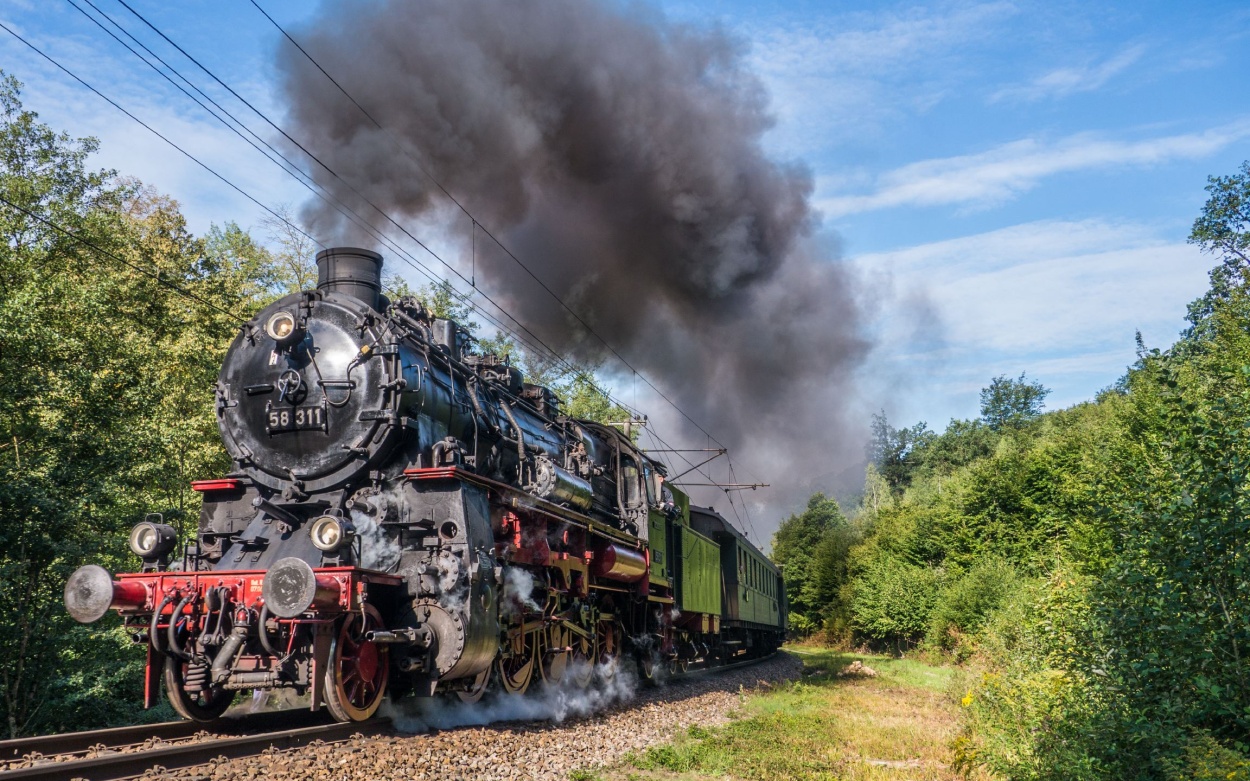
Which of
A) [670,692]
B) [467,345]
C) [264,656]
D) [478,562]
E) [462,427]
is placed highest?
[467,345]

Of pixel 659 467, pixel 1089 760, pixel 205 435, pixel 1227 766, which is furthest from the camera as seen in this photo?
pixel 205 435

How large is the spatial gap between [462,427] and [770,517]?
6167 cm

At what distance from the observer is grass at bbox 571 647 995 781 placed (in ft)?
24.1

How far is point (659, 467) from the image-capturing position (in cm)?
1450

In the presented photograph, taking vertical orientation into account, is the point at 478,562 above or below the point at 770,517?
below

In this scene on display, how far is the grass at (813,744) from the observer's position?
24.1 feet

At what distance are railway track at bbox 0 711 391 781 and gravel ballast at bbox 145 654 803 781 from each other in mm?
320

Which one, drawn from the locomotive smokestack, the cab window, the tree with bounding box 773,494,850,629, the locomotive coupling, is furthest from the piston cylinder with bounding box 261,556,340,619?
the tree with bounding box 773,494,850,629

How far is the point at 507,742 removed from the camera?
7.67m

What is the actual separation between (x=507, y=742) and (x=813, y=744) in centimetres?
303

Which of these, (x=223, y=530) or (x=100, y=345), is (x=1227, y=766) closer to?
(x=223, y=530)

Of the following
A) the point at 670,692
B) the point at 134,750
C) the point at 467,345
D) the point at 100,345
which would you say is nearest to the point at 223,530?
the point at 134,750

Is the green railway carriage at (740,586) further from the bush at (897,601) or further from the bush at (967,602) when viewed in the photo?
the bush at (967,602)

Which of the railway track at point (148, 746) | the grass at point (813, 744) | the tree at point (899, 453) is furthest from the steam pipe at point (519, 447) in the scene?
the tree at point (899, 453)
